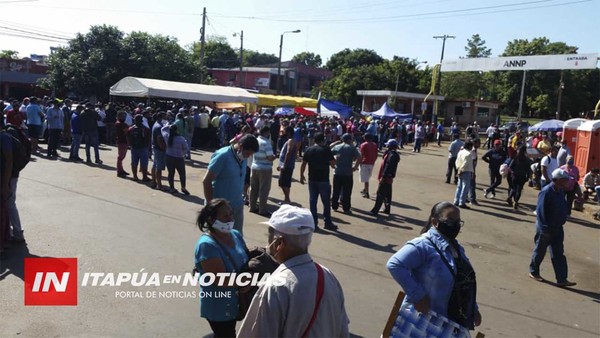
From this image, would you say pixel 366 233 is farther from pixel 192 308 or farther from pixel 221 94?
pixel 221 94

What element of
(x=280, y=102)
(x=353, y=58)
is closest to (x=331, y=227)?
(x=280, y=102)

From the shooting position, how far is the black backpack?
6094 mm

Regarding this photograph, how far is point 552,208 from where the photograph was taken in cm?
677

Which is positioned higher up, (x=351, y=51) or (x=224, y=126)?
(x=351, y=51)

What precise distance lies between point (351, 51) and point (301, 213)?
7541 cm

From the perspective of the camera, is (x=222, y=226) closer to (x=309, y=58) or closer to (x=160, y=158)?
(x=160, y=158)

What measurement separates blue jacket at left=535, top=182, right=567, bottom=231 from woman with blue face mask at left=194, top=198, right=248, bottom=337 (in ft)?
16.4

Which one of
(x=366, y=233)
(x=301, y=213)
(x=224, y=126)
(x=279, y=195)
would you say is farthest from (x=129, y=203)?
(x=224, y=126)

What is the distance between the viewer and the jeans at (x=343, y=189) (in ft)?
33.5

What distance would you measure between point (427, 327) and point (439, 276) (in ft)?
1.16

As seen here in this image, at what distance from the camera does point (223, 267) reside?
3.26 metres

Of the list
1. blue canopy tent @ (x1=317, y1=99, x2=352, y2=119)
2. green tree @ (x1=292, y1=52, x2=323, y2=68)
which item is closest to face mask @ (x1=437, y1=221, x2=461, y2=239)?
blue canopy tent @ (x1=317, y1=99, x2=352, y2=119)

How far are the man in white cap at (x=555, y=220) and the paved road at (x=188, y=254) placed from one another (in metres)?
0.37


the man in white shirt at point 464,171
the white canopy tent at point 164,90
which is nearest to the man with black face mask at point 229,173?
the man in white shirt at point 464,171
